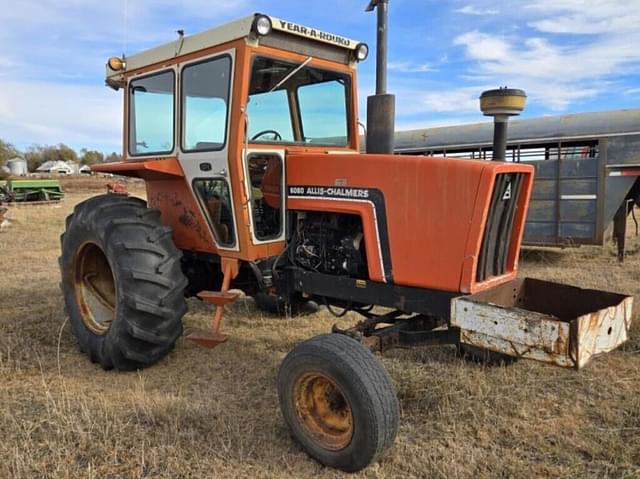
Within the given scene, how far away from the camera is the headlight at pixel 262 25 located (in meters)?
3.50

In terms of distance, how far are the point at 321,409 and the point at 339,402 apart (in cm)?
11

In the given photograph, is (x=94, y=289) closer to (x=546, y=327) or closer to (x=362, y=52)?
(x=362, y=52)

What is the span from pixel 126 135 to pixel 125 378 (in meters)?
2.06

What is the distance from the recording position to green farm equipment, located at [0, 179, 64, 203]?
765 inches

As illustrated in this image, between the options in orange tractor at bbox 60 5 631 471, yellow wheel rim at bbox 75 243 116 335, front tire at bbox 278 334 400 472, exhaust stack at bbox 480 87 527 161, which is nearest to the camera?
front tire at bbox 278 334 400 472

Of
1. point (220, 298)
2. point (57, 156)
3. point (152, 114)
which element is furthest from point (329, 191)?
point (57, 156)

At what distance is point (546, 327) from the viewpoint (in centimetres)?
258

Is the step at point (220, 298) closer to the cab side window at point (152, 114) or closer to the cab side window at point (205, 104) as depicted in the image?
the cab side window at point (205, 104)

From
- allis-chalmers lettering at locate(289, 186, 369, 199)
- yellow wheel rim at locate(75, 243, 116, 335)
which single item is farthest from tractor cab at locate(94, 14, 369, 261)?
yellow wheel rim at locate(75, 243, 116, 335)

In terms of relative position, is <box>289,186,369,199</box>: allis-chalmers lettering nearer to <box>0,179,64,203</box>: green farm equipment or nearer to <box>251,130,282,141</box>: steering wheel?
<box>251,130,282,141</box>: steering wheel

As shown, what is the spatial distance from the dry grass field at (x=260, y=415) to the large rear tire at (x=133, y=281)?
21 cm

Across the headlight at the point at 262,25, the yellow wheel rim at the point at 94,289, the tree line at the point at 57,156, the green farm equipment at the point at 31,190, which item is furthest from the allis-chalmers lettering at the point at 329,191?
the tree line at the point at 57,156

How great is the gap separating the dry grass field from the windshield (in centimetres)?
174

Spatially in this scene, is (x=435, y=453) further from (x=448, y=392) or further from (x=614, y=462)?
(x=614, y=462)
